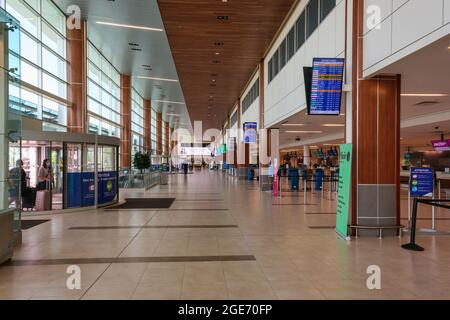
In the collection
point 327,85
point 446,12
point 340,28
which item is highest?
point 340,28

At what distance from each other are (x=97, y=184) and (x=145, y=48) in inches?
503

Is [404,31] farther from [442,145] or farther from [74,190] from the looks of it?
[442,145]

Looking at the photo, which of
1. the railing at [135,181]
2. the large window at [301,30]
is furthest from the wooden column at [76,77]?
the large window at [301,30]

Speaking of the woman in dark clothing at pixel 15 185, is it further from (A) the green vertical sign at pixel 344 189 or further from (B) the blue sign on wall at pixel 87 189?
(A) the green vertical sign at pixel 344 189

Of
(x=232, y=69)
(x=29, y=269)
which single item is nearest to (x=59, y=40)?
(x=232, y=69)

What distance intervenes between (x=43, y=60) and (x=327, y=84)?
13.9 meters

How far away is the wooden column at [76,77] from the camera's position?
19.1 m

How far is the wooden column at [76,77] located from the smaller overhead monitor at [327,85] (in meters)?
14.4

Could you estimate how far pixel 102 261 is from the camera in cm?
579

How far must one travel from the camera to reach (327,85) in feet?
28.5

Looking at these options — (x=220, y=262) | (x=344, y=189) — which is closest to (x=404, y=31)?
(x=344, y=189)

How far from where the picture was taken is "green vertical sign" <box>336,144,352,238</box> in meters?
7.41

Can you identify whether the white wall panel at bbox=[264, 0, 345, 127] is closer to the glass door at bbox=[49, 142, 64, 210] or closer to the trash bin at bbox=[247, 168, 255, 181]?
the glass door at bbox=[49, 142, 64, 210]
